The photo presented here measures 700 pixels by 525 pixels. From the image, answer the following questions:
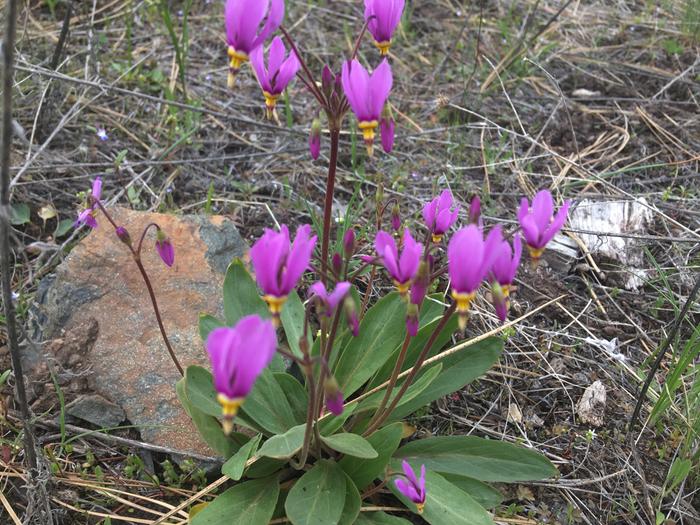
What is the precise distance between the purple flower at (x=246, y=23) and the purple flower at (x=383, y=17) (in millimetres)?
340

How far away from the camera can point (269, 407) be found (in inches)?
90.7

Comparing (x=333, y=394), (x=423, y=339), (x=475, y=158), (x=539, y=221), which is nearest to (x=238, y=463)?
(x=333, y=394)

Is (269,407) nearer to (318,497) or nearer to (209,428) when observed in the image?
(209,428)

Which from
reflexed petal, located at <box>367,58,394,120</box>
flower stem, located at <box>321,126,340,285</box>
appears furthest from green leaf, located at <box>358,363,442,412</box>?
reflexed petal, located at <box>367,58,394,120</box>

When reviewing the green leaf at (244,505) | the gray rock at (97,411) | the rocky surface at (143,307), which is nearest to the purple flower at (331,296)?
the green leaf at (244,505)

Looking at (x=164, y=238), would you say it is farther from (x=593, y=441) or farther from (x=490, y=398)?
(x=593, y=441)

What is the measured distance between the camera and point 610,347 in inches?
117

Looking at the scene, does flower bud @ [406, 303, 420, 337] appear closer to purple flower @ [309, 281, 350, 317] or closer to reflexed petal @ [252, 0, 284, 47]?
purple flower @ [309, 281, 350, 317]

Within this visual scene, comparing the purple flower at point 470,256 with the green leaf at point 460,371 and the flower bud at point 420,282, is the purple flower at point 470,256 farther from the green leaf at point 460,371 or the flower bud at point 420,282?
the green leaf at point 460,371

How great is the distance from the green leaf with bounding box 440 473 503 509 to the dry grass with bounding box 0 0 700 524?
0.41 feet

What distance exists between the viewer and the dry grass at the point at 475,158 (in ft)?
8.32

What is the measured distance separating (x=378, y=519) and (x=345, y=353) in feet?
1.79

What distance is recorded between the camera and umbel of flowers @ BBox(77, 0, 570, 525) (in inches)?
64.7

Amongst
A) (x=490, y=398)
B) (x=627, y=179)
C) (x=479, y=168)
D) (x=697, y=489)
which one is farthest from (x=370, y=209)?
(x=697, y=489)
